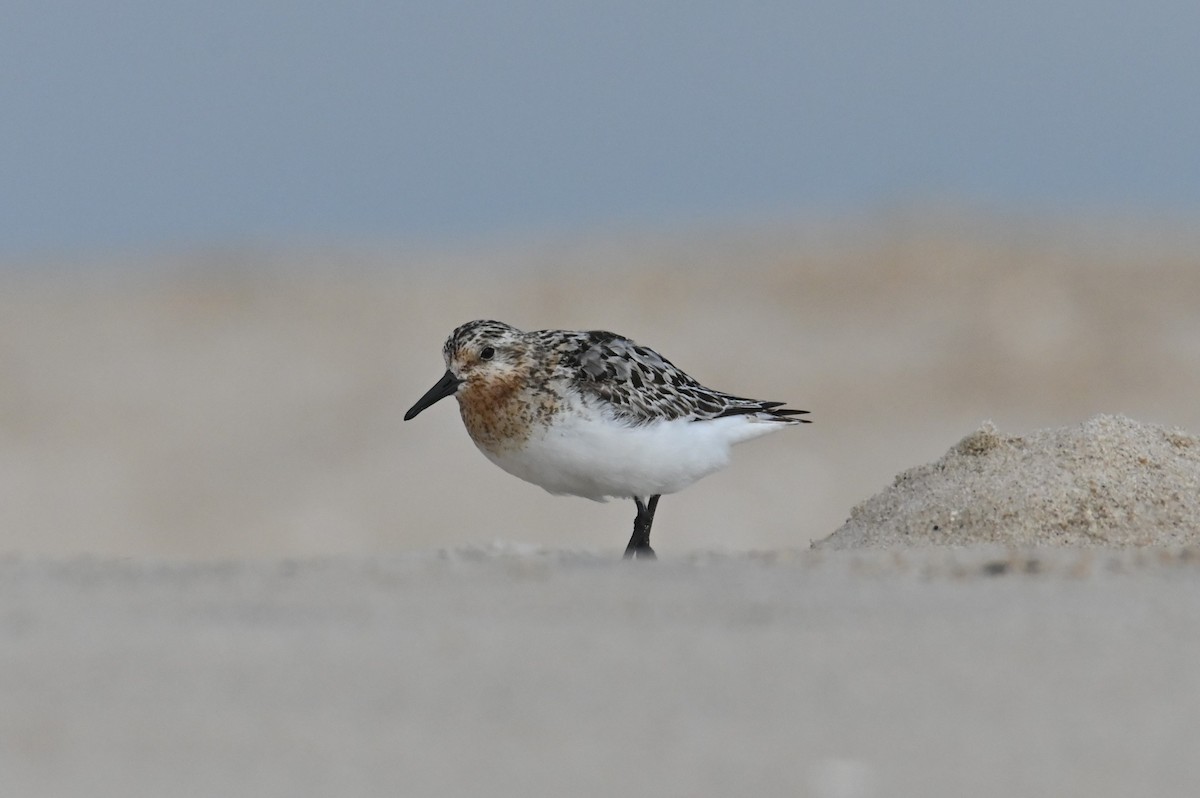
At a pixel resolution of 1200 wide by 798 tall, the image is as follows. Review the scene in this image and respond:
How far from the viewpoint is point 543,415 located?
8.34 m

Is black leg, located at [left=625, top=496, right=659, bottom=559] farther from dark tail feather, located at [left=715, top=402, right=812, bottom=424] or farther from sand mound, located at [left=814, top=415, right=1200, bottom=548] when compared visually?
sand mound, located at [left=814, top=415, right=1200, bottom=548]

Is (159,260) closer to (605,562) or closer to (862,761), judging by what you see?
(605,562)

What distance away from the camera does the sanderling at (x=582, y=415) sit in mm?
8359

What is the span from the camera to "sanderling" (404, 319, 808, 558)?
8359 millimetres

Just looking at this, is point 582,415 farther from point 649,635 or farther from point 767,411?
point 649,635

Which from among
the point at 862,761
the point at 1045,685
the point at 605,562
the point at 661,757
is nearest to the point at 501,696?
the point at 661,757

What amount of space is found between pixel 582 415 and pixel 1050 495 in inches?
88.2

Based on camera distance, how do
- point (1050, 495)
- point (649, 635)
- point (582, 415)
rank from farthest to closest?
1. point (582, 415)
2. point (1050, 495)
3. point (649, 635)

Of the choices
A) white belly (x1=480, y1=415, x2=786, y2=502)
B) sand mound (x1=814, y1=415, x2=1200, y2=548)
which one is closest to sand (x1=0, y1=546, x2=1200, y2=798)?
sand mound (x1=814, y1=415, x2=1200, y2=548)

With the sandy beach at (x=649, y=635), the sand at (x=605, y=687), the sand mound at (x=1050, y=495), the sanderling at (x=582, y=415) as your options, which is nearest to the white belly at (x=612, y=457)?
the sanderling at (x=582, y=415)

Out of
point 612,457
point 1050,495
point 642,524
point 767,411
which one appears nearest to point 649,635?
point 612,457

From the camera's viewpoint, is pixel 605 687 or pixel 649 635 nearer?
pixel 605 687

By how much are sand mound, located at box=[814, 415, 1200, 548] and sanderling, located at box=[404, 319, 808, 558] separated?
912 mm

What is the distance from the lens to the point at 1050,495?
813 cm
